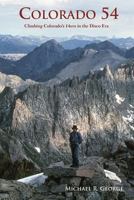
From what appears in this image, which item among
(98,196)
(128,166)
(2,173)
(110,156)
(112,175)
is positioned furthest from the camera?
(2,173)

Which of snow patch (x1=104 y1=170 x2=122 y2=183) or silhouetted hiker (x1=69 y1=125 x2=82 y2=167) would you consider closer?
silhouetted hiker (x1=69 y1=125 x2=82 y2=167)

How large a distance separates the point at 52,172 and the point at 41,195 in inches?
127

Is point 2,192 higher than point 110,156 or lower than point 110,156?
lower

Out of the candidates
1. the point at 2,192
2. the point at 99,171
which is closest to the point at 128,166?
the point at 99,171

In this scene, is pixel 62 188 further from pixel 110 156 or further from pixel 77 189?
pixel 110 156

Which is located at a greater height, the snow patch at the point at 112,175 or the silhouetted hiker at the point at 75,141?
the silhouetted hiker at the point at 75,141

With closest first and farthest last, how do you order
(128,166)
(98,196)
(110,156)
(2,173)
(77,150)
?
(98,196) → (77,150) → (128,166) → (110,156) → (2,173)

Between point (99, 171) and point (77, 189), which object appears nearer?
point (77, 189)

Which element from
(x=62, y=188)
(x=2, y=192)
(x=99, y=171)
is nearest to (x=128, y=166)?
(x=99, y=171)

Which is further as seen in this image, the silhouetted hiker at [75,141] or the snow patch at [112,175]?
the snow patch at [112,175]

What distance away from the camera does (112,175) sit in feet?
175

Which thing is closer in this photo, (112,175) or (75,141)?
(75,141)

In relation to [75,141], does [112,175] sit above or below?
below

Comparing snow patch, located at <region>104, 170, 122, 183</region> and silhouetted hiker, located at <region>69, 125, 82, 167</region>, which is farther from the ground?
silhouetted hiker, located at <region>69, 125, 82, 167</region>
